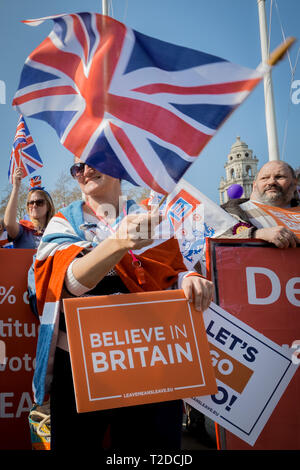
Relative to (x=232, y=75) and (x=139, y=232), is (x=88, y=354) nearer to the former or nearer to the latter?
(x=139, y=232)

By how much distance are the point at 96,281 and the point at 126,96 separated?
829 millimetres

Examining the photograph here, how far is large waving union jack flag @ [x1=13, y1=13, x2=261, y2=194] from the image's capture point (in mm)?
1628

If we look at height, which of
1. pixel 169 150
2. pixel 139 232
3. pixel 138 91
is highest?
pixel 138 91

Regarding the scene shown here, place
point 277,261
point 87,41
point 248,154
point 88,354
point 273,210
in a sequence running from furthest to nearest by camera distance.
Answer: point 248,154 → point 273,210 → point 277,261 → point 87,41 → point 88,354

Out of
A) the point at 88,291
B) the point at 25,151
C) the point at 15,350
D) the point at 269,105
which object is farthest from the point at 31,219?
the point at 269,105

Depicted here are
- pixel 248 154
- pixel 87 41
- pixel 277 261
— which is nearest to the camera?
pixel 87 41

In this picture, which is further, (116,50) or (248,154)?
(248,154)

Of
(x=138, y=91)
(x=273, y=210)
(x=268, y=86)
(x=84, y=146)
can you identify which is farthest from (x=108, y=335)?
(x=268, y=86)

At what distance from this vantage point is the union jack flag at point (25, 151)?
4953 mm

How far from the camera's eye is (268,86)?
1138 cm

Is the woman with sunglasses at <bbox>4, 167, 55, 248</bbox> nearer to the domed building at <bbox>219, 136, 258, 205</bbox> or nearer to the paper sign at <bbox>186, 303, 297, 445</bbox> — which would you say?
the paper sign at <bbox>186, 303, 297, 445</bbox>

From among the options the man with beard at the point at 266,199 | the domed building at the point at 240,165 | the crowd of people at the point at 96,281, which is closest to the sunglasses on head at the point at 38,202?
the man with beard at the point at 266,199

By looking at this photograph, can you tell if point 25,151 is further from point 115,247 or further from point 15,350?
point 115,247
